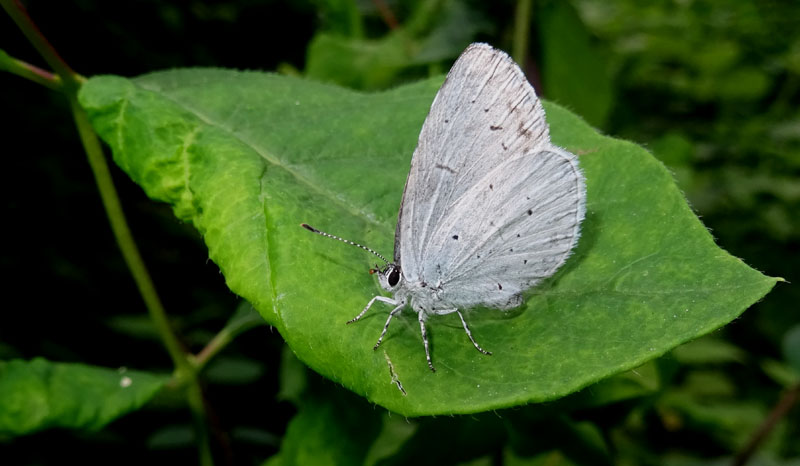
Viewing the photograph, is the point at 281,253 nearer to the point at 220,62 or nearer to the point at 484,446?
the point at 484,446

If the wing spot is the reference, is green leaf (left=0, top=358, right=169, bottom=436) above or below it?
below

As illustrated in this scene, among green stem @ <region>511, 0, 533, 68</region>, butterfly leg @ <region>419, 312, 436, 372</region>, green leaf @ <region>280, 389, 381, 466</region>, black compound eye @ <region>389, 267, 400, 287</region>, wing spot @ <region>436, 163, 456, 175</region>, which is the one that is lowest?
green leaf @ <region>280, 389, 381, 466</region>

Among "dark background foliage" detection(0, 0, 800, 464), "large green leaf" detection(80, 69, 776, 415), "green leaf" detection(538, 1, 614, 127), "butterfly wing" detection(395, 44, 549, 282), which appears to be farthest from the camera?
"green leaf" detection(538, 1, 614, 127)

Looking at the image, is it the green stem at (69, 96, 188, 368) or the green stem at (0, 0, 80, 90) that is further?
the green stem at (69, 96, 188, 368)

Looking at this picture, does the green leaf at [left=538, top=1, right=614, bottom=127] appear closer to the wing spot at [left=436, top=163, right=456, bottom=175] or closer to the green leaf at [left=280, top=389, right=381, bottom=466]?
the wing spot at [left=436, top=163, right=456, bottom=175]

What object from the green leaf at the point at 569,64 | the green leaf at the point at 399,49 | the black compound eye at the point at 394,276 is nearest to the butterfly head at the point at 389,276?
the black compound eye at the point at 394,276

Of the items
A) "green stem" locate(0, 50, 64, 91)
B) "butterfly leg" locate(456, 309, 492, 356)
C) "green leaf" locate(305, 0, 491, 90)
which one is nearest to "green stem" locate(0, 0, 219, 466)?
"green stem" locate(0, 50, 64, 91)

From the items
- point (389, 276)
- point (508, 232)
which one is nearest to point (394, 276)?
point (389, 276)

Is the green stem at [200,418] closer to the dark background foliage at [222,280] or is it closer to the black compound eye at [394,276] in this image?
the dark background foliage at [222,280]

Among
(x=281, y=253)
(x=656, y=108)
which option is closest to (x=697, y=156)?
(x=656, y=108)
